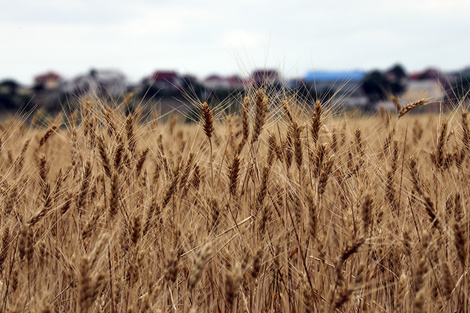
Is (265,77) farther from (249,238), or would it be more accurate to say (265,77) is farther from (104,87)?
(104,87)

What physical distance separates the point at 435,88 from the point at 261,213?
2.31 metres

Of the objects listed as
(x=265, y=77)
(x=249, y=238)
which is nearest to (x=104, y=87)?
(x=265, y=77)

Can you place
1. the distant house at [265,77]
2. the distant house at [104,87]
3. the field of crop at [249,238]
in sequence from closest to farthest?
1. the field of crop at [249,238]
2. the distant house at [265,77]
3. the distant house at [104,87]

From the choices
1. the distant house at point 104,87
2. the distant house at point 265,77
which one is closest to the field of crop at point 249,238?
the distant house at point 265,77

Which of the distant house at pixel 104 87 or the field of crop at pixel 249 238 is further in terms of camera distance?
the distant house at pixel 104 87

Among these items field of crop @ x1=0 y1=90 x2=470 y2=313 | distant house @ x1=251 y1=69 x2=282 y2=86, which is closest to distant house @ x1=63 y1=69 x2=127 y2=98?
field of crop @ x1=0 y1=90 x2=470 y2=313

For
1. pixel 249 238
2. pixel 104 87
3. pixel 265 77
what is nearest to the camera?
pixel 249 238

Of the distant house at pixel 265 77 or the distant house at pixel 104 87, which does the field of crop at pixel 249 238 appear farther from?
the distant house at pixel 104 87

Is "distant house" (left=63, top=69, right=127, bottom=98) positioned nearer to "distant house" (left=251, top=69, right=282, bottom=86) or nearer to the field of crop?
the field of crop

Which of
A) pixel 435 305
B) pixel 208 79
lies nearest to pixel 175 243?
pixel 435 305

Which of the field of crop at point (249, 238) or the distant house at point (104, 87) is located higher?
the distant house at point (104, 87)

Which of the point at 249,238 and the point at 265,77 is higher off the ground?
the point at 265,77

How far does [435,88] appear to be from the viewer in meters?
3.25

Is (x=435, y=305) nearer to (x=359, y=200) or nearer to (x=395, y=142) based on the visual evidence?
(x=359, y=200)
